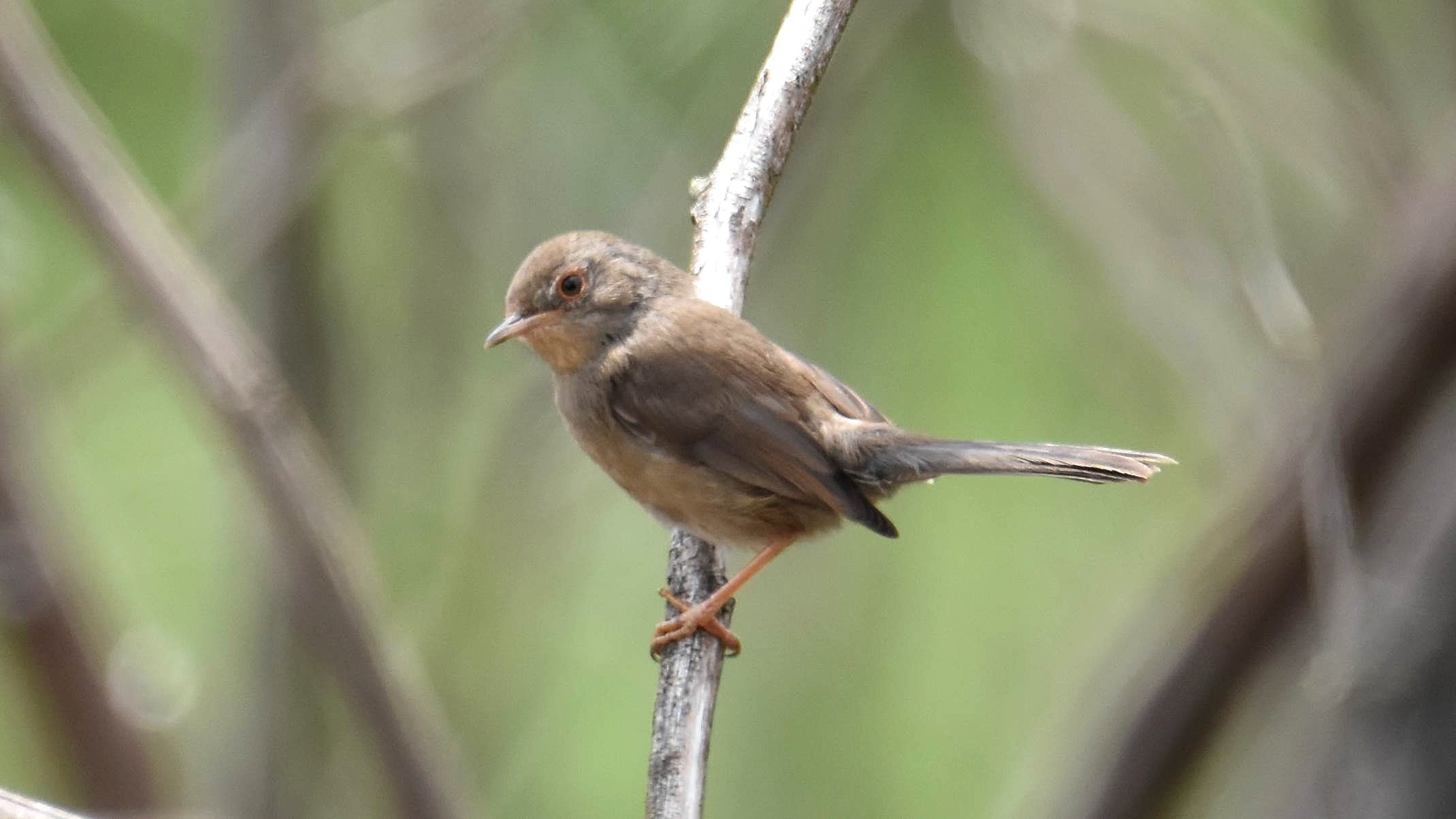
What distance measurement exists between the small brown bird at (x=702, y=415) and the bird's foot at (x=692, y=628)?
1.7 inches

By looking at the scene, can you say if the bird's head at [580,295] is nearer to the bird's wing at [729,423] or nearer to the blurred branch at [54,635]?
the bird's wing at [729,423]

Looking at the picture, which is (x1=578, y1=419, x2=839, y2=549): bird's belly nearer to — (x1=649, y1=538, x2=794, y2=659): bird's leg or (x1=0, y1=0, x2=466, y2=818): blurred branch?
(x1=649, y1=538, x2=794, y2=659): bird's leg

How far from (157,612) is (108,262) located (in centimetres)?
459

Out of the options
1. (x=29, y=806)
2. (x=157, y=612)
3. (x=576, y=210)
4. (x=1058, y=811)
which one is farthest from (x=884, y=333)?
(x=29, y=806)

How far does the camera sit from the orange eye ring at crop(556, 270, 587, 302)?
439 cm

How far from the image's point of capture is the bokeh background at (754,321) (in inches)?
183

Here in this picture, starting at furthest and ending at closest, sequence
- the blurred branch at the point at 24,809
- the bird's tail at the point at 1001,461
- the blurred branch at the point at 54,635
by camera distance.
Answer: the blurred branch at the point at 54,635 → the bird's tail at the point at 1001,461 → the blurred branch at the point at 24,809

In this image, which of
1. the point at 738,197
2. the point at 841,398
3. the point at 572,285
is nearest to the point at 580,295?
the point at 572,285

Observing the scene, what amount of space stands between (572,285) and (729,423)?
0.69 m

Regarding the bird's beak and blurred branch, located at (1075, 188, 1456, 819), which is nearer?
blurred branch, located at (1075, 188, 1456, 819)

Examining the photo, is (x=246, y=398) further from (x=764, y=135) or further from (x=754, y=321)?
(x=754, y=321)

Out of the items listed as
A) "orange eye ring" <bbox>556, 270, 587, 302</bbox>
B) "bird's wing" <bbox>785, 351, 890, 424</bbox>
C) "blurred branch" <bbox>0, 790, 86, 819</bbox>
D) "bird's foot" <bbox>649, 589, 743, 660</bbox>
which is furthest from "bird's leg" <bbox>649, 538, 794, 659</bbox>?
"blurred branch" <bbox>0, 790, 86, 819</bbox>

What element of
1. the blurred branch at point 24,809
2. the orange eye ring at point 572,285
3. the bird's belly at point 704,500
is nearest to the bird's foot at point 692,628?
the bird's belly at point 704,500

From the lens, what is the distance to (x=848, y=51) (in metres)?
5.16
